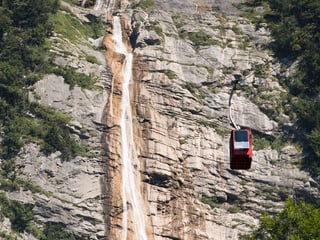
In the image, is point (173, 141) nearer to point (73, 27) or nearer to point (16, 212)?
point (16, 212)

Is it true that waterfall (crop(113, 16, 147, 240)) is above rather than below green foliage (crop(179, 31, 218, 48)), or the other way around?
below

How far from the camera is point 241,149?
147ft

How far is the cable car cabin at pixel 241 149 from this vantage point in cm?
4497

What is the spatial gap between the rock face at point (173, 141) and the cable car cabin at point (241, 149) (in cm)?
1934

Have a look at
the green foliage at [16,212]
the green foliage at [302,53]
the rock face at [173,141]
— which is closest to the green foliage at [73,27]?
the rock face at [173,141]

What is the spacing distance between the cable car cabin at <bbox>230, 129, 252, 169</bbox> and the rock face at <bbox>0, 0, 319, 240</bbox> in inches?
761

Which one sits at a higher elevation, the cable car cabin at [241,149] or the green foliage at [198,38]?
the green foliage at [198,38]

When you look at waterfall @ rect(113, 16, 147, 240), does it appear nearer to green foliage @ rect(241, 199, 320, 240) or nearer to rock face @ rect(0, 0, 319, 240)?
rock face @ rect(0, 0, 319, 240)

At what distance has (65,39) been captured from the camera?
2918 inches

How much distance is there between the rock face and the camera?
6372 cm

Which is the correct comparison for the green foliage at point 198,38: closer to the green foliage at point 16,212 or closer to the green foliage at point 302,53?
the green foliage at point 302,53

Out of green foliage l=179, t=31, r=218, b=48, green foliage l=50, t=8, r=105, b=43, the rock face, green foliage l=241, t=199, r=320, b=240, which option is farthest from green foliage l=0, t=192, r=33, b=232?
green foliage l=241, t=199, r=320, b=240

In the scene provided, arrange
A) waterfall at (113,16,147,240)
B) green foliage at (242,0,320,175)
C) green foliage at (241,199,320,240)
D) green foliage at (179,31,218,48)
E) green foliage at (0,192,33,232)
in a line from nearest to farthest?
green foliage at (241,199,320,240), green foliage at (0,192,33,232), waterfall at (113,16,147,240), green foliage at (242,0,320,175), green foliage at (179,31,218,48)

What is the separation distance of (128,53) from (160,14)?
5.32 m
